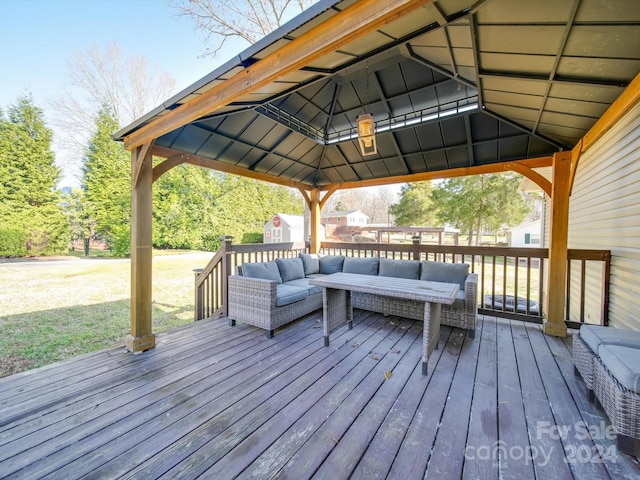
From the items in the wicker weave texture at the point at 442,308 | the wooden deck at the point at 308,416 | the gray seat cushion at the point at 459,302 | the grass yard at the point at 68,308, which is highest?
the gray seat cushion at the point at 459,302

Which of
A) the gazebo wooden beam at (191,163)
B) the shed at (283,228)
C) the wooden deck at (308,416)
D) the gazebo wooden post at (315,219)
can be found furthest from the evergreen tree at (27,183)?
the gazebo wooden post at (315,219)

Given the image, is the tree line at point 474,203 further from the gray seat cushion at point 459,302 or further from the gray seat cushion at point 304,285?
the gray seat cushion at point 304,285

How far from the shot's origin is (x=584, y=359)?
219cm

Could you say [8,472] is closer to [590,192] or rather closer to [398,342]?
[398,342]

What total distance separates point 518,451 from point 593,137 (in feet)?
10.7

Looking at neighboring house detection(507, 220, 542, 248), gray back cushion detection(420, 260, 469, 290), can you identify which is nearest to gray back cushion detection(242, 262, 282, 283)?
gray back cushion detection(420, 260, 469, 290)

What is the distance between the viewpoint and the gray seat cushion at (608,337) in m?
1.95

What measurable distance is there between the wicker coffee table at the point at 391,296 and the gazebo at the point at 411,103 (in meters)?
1.55

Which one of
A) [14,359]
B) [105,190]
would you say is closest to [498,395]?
[14,359]

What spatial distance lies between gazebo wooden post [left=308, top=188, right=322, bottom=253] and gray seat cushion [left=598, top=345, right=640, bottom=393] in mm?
4680

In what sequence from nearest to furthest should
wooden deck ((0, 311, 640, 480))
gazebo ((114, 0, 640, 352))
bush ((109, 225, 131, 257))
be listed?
wooden deck ((0, 311, 640, 480)) < gazebo ((114, 0, 640, 352)) < bush ((109, 225, 131, 257))

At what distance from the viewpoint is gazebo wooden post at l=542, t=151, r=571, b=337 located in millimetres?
3441

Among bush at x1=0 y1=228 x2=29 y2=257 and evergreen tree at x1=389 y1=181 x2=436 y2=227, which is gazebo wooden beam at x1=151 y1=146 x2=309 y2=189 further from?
bush at x1=0 y1=228 x2=29 y2=257

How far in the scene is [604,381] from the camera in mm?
1826
